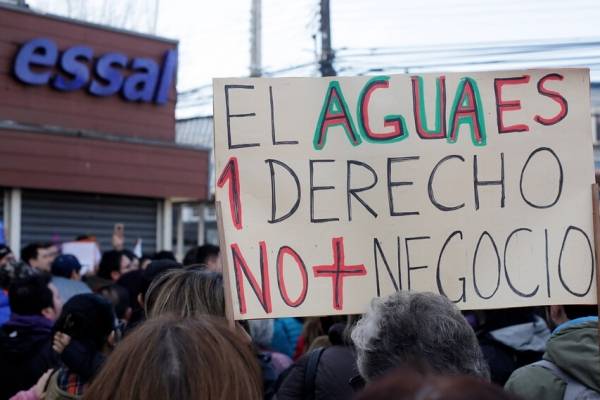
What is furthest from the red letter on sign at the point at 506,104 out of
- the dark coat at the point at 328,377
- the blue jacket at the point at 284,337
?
the blue jacket at the point at 284,337

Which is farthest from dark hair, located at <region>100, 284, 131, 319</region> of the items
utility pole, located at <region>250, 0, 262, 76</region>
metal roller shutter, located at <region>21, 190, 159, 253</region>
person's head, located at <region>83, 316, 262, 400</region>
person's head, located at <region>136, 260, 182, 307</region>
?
utility pole, located at <region>250, 0, 262, 76</region>

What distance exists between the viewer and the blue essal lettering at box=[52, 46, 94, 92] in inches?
468

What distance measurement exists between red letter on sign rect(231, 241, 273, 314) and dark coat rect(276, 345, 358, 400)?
731 millimetres

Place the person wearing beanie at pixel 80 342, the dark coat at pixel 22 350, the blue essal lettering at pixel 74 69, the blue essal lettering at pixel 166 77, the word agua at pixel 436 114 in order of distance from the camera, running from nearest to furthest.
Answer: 1. the word agua at pixel 436 114
2. the person wearing beanie at pixel 80 342
3. the dark coat at pixel 22 350
4. the blue essal lettering at pixel 74 69
5. the blue essal lettering at pixel 166 77

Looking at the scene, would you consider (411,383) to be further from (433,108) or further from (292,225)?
(433,108)

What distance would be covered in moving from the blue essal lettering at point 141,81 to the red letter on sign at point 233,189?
33.6 ft

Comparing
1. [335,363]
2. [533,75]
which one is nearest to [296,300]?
[335,363]

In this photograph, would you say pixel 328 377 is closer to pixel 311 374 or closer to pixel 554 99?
pixel 311 374

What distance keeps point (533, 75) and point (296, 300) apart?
1229mm

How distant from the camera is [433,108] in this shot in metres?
2.99

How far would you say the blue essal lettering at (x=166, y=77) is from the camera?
43.0 feet

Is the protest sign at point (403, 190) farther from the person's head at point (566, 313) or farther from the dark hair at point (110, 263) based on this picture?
the dark hair at point (110, 263)

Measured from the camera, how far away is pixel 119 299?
5840mm

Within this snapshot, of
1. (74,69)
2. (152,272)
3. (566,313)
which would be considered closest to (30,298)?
(152,272)
